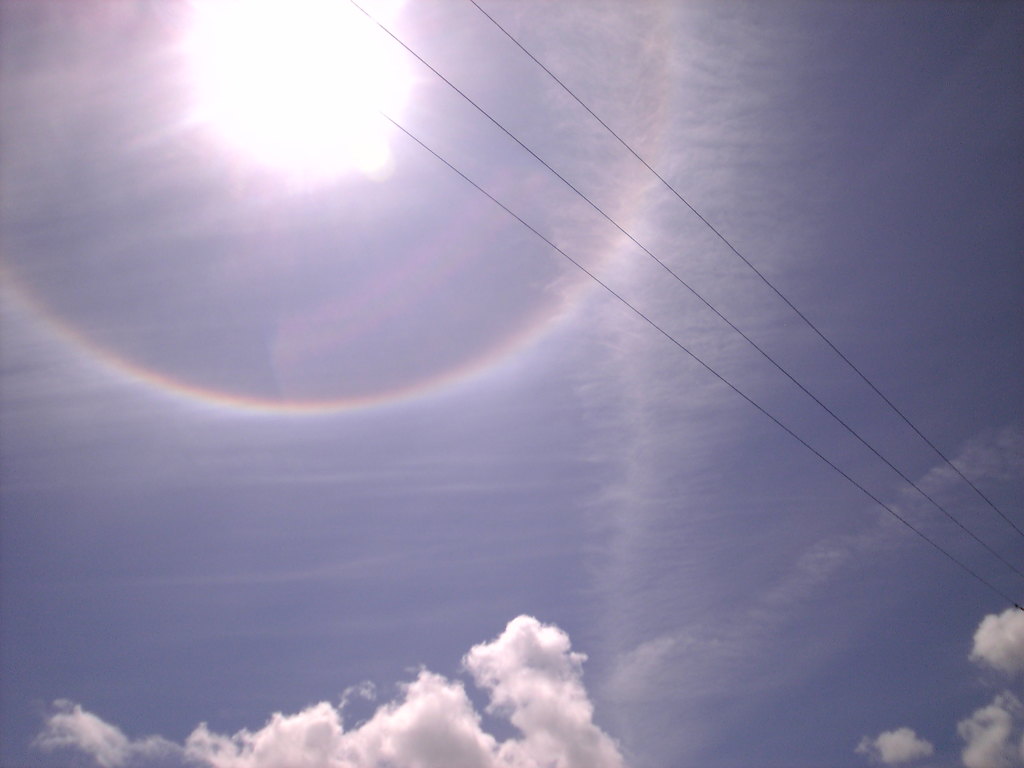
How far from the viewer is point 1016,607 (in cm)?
2708
